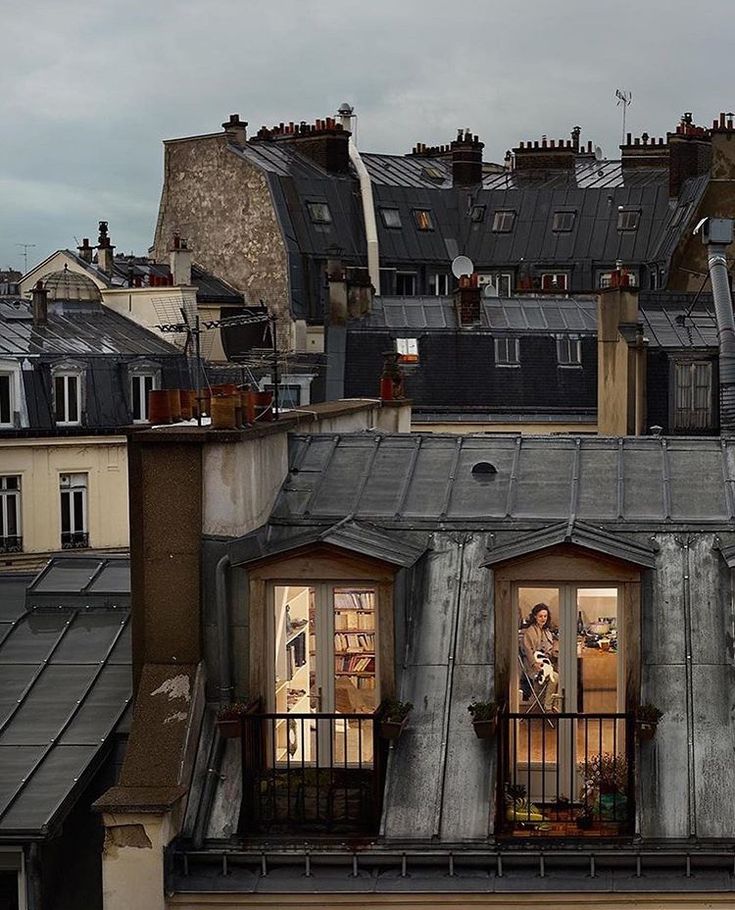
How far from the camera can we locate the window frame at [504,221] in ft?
188

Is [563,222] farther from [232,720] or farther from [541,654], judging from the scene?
[232,720]

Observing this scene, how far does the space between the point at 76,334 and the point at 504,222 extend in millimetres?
24527

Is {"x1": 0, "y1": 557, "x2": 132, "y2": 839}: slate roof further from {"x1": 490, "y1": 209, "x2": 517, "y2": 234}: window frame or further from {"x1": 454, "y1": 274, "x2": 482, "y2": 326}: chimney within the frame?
{"x1": 490, "y1": 209, "x2": 517, "y2": 234}: window frame

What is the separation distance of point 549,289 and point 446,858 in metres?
42.6

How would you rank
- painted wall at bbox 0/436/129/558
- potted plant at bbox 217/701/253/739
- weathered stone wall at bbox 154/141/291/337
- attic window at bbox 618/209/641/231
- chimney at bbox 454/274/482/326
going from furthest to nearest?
attic window at bbox 618/209/641/231, weathered stone wall at bbox 154/141/291/337, chimney at bbox 454/274/482/326, painted wall at bbox 0/436/129/558, potted plant at bbox 217/701/253/739

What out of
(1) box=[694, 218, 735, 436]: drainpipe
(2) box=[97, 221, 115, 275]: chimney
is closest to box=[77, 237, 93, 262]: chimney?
(2) box=[97, 221, 115, 275]: chimney

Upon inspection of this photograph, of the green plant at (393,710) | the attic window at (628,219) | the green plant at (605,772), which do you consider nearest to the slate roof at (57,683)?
the green plant at (393,710)

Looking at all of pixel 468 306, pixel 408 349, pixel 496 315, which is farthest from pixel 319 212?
pixel 408 349

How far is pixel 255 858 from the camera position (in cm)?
899

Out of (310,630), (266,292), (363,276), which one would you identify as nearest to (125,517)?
(363,276)

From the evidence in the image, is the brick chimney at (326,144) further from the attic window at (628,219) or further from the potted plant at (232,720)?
the potted plant at (232,720)

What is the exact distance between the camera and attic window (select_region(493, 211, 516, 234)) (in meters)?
57.3

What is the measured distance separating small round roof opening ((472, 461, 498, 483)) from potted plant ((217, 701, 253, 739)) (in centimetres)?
248

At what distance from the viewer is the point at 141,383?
3534cm
